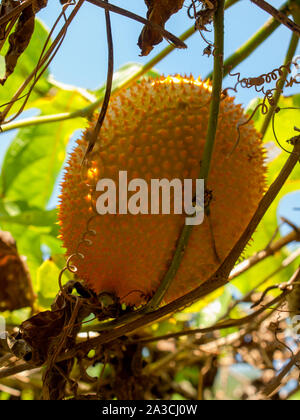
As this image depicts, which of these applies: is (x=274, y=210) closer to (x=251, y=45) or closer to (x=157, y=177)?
(x=251, y=45)

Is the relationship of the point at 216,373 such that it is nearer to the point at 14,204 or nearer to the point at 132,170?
the point at 14,204

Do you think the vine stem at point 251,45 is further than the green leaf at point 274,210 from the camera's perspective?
No

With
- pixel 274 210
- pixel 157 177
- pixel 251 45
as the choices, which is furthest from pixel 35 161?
pixel 157 177

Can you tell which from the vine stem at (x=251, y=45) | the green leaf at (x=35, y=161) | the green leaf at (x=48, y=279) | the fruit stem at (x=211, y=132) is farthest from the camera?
the green leaf at (x=35, y=161)

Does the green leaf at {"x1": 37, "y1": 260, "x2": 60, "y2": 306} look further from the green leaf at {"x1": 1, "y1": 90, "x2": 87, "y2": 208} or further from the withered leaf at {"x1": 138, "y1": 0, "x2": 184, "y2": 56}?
the withered leaf at {"x1": 138, "y1": 0, "x2": 184, "y2": 56}

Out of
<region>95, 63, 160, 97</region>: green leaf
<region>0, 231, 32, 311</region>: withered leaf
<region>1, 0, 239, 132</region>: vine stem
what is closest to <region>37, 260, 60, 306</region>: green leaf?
<region>0, 231, 32, 311</region>: withered leaf

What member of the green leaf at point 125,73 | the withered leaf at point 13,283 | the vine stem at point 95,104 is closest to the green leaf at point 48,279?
the withered leaf at point 13,283

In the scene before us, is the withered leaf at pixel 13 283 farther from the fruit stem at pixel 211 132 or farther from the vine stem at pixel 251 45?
the vine stem at pixel 251 45
